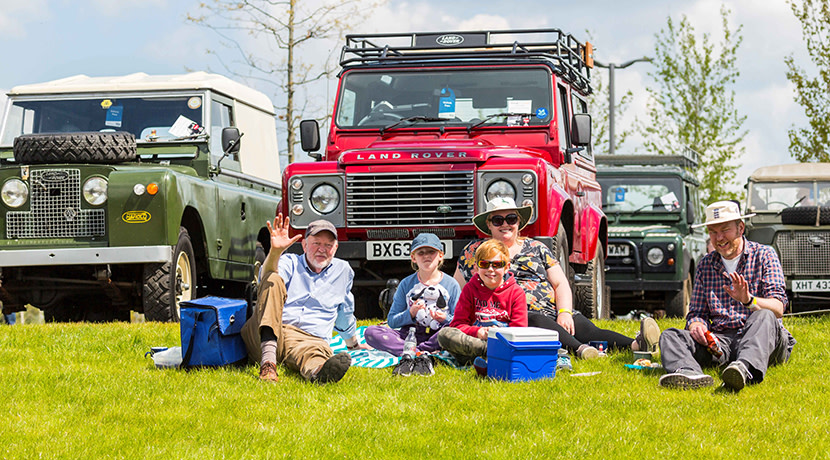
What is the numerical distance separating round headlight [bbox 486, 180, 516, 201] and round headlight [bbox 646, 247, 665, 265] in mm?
6833

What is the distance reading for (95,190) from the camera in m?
10.6

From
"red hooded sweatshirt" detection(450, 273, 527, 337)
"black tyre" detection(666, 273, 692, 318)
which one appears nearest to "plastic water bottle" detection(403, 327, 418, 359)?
"red hooded sweatshirt" detection(450, 273, 527, 337)

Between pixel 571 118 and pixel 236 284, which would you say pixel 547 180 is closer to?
pixel 571 118

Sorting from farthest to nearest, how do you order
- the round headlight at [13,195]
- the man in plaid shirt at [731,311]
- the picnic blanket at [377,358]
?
the round headlight at [13,195], the picnic blanket at [377,358], the man in plaid shirt at [731,311]

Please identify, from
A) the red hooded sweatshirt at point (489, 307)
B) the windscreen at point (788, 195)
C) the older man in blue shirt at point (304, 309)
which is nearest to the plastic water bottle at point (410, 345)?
the red hooded sweatshirt at point (489, 307)

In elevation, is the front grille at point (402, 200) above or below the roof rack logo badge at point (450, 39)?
below

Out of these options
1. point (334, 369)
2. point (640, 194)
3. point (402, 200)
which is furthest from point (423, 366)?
point (640, 194)

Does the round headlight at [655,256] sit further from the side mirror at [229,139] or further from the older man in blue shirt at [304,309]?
the older man in blue shirt at [304,309]

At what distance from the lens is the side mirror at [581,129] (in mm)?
10867

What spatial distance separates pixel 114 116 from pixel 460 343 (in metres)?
6.18

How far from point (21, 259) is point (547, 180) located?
492 centimetres

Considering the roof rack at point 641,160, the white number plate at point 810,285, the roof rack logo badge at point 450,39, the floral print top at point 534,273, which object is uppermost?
the roof rack logo badge at point 450,39

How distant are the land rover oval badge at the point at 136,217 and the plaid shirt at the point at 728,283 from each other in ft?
17.2

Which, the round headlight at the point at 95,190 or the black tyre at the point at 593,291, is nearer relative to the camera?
the round headlight at the point at 95,190
